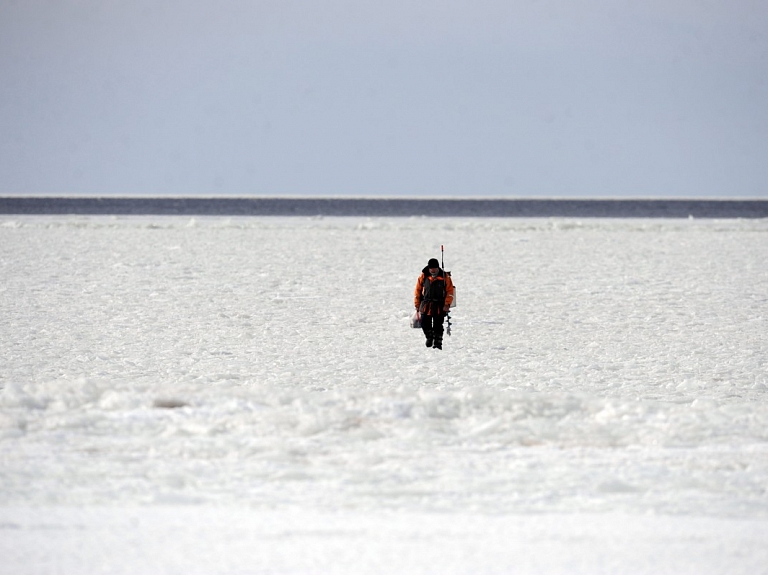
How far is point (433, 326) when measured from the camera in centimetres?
984

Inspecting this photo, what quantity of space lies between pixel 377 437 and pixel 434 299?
4067 millimetres

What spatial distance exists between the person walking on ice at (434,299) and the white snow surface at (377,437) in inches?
9.7

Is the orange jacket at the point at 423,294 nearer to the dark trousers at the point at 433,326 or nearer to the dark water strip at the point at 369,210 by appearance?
the dark trousers at the point at 433,326

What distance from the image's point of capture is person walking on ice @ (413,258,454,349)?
9680 mm

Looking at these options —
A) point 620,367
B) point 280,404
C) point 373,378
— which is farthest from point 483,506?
point 620,367

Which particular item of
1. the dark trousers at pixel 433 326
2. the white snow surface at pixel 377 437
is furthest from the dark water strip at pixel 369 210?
the dark trousers at pixel 433 326

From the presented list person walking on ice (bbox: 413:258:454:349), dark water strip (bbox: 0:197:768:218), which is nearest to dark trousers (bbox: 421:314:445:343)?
person walking on ice (bbox: 413:258:454:349)

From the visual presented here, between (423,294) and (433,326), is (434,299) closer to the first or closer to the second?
(423,294)

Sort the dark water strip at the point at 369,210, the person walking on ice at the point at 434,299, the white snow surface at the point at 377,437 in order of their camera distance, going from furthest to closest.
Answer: the dark water strip at the point at 369,210 → the person walking on ice at the point at 434,299 → the white snow surface at the point at 377,437

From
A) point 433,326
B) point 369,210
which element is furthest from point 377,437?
point 369,210

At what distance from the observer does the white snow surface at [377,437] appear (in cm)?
407

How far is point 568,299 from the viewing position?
44.4ft

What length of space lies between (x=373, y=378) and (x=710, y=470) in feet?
11.6

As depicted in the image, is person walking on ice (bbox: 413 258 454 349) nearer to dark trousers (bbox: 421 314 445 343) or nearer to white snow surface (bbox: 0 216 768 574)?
dark trousers (bbox: 421 314 445 343)
